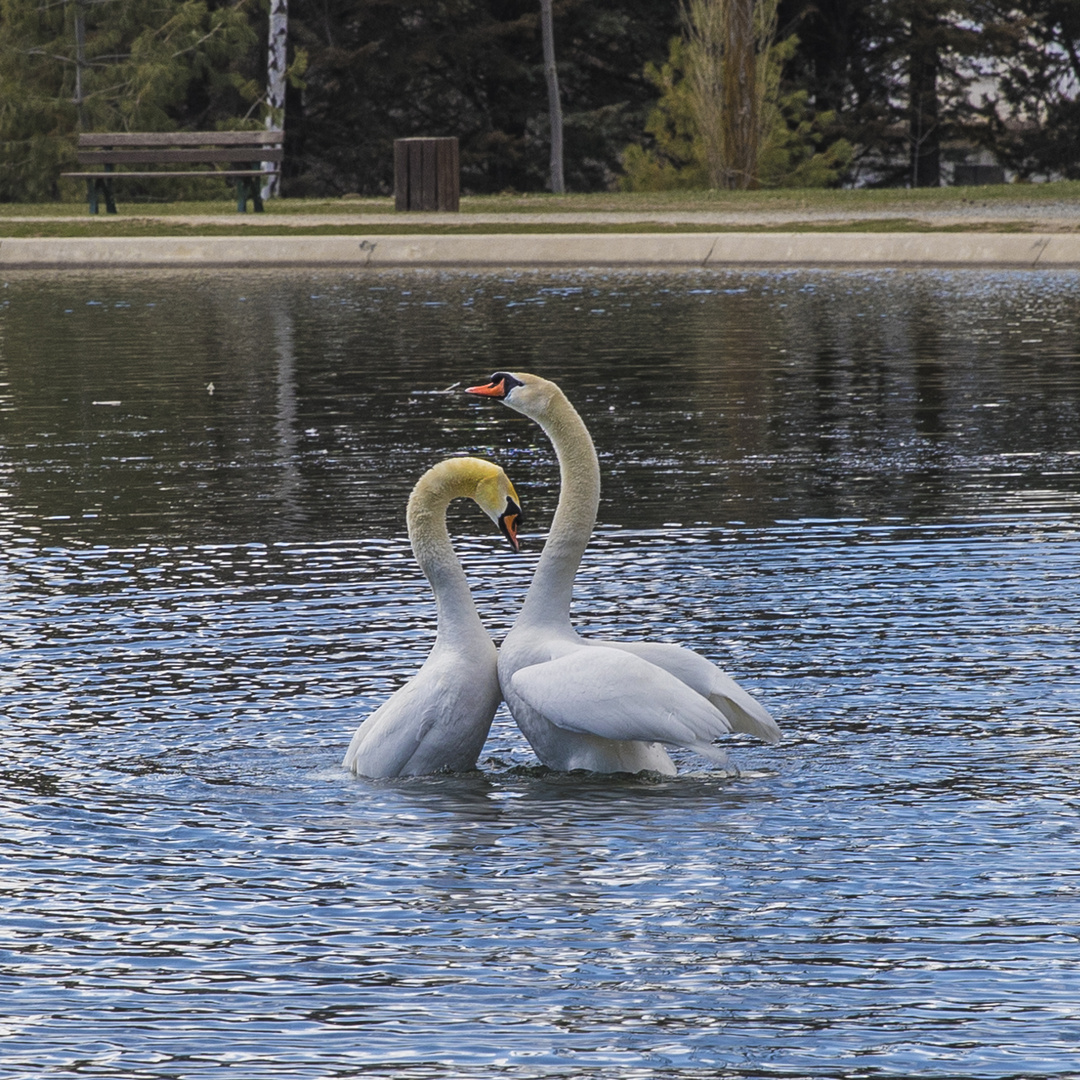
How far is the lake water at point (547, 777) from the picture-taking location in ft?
13.7

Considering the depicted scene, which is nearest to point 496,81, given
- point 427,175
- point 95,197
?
point 427,175

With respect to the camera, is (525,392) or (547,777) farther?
(525,392)

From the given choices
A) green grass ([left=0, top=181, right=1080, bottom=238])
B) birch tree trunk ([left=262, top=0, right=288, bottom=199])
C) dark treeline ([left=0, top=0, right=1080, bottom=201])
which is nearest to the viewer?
green grass ([left=0, top=181, right=1080, bottom=238])

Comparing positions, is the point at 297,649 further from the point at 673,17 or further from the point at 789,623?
the point at 673,17

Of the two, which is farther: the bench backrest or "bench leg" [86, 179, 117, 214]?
"bench leg" [86, 179, 117, 214]

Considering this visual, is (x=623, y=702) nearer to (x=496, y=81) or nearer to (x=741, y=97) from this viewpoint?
(x=741, y=97)

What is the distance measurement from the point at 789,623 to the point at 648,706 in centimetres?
216

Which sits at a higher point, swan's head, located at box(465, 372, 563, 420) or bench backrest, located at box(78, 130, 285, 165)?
bench backrest, located at box(78, 130, 285, 165)

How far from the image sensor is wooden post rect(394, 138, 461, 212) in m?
30.3

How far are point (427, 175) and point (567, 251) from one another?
6.93 m

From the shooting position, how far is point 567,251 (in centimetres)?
2425

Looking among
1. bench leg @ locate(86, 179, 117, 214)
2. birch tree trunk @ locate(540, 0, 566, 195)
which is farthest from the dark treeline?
bench leg @ locate(86, 179, 117, 214)

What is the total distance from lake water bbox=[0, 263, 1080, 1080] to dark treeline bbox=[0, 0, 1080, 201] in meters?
25.9

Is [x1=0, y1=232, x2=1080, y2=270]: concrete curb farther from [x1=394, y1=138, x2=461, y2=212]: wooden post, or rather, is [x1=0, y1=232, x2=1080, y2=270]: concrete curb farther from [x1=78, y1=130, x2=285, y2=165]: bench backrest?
[x1=78, y1=130, x2=285, y2=165]: bench backrest
